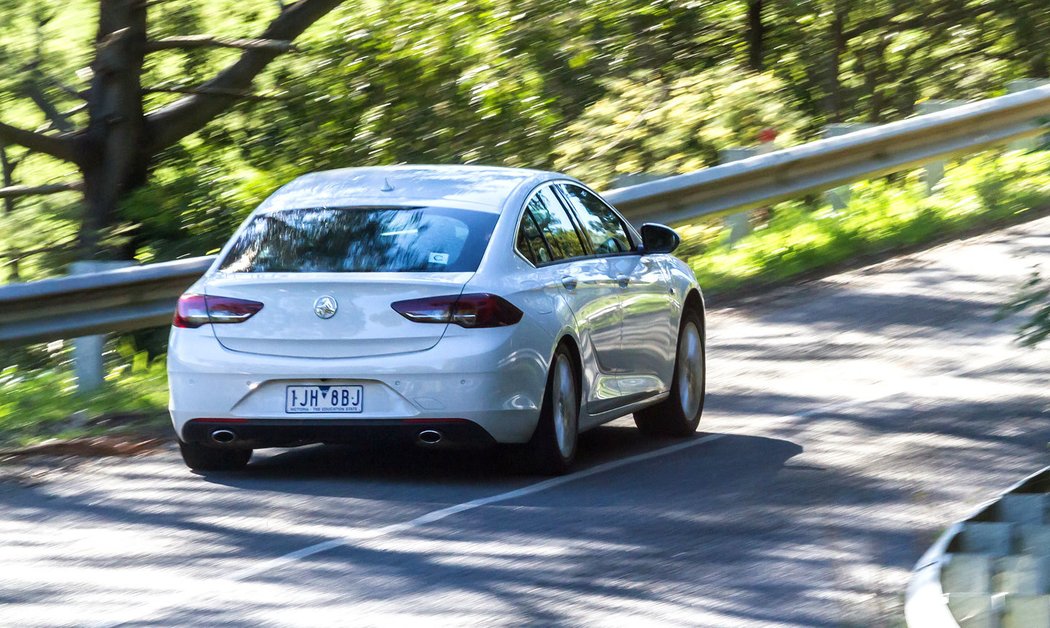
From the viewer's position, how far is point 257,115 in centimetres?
1956

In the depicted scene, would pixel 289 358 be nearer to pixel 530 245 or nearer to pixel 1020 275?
pixel 530 245

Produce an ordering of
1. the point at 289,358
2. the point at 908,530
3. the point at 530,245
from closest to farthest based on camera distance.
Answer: the point at 908,530, the point at 289,358, the point at 530,245

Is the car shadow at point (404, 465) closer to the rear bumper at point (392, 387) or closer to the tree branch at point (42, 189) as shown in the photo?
the rear bumper at point (392, 387)

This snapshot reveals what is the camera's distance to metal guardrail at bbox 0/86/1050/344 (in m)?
11.4

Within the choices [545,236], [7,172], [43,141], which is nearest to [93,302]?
[545,236]

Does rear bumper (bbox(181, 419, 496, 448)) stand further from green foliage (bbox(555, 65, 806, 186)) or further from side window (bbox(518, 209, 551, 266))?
green foliage (bbox(555, 65, 806, 186))

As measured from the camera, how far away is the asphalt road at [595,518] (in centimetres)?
641

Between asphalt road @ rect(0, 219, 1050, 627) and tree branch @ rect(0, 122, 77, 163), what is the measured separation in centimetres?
792

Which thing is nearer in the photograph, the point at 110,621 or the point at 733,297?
the point at 110,621

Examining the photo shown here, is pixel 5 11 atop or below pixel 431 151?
atop

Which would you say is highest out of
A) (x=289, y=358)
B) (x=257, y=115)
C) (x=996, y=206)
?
(x=289, y=358)

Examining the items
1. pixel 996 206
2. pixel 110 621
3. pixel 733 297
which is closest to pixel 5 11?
pixel 733 297

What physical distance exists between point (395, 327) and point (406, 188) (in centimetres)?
108

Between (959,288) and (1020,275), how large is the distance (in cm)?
54
